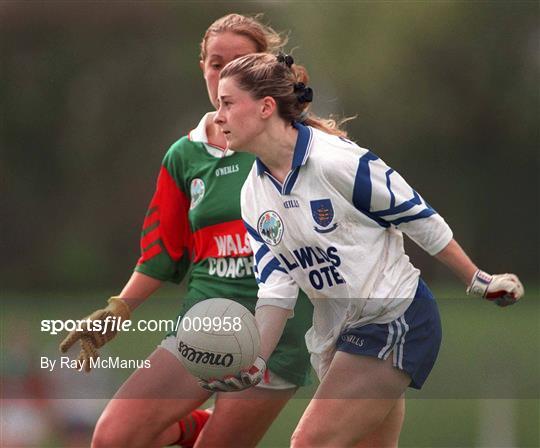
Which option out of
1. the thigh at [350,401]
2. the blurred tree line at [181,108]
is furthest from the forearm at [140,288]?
the blurred tree line at [181,108]

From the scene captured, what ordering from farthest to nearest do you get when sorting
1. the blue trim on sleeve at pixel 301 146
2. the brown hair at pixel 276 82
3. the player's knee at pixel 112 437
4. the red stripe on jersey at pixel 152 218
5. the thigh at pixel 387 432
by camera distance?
the red stripe on jersey at pixel 152 218 < the player's knee at pixel 112 437 < the thigh at pixel 387 432 < the brown hair at pixel 276 82 < the blue trim on sleeve at pixel 301 146

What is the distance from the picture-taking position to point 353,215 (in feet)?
12.2

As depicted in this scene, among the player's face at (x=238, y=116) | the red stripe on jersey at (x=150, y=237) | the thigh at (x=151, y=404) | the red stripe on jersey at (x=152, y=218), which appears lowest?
the thigh at (x=151, y=404)

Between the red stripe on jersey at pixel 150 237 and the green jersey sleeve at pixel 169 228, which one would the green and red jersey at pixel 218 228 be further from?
the red stripe on jersey at pixel 150 237

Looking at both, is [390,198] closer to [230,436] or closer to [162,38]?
[230,436]

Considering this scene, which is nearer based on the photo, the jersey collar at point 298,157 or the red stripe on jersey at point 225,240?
the jersey collar at point 298,157

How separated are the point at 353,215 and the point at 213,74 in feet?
2.90

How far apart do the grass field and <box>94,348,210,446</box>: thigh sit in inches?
28.5

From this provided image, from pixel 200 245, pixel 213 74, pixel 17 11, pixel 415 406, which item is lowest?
pixel 415 406

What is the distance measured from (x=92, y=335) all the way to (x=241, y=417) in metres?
0.62

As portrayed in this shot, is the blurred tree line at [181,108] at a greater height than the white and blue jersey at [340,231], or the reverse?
the white and blue jersey at [340,231]

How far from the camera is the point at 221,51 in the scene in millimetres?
4262

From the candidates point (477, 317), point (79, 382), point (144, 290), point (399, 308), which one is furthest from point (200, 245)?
point (477, 317)

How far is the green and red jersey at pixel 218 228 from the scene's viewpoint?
431cm
